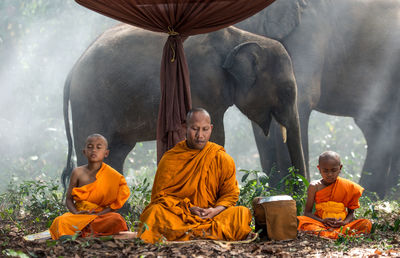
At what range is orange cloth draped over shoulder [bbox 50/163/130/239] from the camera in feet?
14.7

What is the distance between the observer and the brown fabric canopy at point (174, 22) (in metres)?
5.29

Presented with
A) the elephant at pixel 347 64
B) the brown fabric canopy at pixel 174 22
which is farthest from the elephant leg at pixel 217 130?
the elephant at pixel 347 64

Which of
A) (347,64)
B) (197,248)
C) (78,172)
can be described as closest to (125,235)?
(78,172)

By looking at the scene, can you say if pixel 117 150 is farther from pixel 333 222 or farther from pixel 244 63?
pixel 333 222

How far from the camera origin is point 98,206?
471cm

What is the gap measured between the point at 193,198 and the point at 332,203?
1244 millimetres

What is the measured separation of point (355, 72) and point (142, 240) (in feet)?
18.3

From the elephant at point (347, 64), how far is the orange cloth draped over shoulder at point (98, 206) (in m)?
→ 3.78

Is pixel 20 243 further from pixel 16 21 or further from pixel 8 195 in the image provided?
pixel 16 21

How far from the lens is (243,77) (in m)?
6.69

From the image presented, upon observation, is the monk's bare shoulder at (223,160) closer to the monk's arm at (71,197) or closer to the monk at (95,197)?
the monk at (95,197)

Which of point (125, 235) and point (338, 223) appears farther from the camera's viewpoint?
point (338, 223)

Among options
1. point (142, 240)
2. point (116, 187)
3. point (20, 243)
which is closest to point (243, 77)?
point (116, 187)

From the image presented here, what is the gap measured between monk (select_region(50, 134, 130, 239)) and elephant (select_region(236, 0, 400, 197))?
12.4 feet
